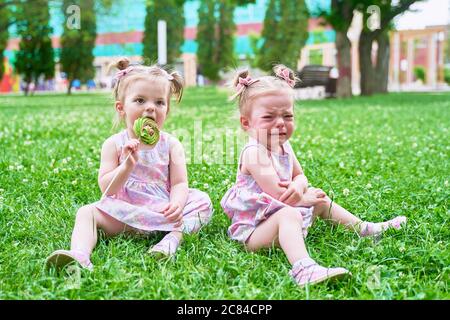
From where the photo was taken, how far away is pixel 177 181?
11.1ft

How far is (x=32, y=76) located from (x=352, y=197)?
33197 millimetres

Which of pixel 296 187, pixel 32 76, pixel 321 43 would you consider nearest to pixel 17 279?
pixel 296 187

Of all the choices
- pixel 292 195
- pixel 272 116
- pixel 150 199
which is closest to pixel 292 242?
pixel 292 195

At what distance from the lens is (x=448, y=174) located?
4.86m

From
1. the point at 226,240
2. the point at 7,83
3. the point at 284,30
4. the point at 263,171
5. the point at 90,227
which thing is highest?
the point at 284,30

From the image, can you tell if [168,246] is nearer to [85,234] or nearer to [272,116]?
[85,234]

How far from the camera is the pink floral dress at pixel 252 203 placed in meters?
2.98

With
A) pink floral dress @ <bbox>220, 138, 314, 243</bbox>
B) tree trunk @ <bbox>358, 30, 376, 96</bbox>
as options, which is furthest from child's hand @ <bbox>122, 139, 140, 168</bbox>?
tree trunk @ <bbox>358, 30, 376, 96</bbox>

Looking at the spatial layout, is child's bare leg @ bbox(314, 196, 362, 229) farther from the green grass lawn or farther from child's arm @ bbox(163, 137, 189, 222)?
child's arm @ bbox(163, 137, 189, 222)

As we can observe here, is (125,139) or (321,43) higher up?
(321,43)

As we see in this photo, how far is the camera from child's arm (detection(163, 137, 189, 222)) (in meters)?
3.18

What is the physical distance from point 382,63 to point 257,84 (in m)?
24.9
